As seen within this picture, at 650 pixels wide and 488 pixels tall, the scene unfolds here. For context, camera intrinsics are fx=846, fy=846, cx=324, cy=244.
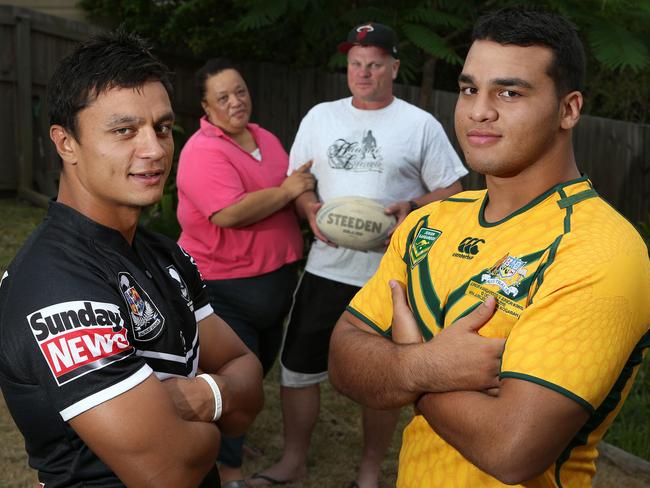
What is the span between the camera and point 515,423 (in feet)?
6.79

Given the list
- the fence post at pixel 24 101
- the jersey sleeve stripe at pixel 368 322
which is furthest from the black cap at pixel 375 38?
the fence post at pixel 24 101

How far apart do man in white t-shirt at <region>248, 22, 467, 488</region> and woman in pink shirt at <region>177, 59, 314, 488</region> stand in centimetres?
13

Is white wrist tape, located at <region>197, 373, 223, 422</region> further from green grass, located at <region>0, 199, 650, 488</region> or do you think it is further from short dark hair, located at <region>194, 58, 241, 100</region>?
short dark hair, located at <region>194, 58, 241, 100</region>

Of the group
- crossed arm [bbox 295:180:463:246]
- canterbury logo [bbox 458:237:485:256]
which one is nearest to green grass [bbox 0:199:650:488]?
crossed arm [bbox 295:180:463:246]

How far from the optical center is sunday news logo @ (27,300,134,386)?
2.03m

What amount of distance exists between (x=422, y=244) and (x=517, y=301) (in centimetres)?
46

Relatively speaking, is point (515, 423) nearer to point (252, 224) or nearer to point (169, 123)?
point (169, 123)

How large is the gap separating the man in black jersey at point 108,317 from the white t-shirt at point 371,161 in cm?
220

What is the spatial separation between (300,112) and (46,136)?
3.46 meters

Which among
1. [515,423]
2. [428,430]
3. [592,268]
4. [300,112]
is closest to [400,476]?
[428,430]

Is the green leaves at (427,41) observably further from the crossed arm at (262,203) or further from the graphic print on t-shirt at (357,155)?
the crossed arm at (262,203)

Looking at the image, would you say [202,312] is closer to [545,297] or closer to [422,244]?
[422,244]

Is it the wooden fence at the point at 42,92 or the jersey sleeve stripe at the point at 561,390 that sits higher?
the jersey sleeve stripe at the point at 561,390

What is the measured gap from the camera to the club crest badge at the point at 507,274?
7.34ft
